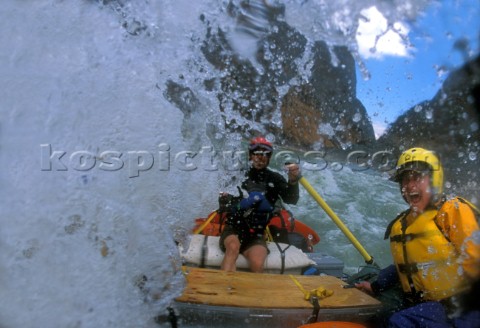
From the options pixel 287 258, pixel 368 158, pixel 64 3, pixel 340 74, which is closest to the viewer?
pixel 64 3

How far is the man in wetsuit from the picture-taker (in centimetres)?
331

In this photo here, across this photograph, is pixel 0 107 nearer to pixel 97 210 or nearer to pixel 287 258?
pixel 97 210

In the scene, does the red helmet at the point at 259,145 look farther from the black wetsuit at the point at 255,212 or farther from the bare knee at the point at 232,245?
the bare knee at the point at 232,245

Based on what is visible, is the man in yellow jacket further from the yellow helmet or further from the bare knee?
the bare knee

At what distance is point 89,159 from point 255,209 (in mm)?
1864

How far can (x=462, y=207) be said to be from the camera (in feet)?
6.63

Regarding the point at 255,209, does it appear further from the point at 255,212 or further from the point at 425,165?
the point at 425,165

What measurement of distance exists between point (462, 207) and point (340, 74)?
3782 cm

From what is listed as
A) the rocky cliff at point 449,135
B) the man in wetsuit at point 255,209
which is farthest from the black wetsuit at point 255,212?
the rocky cliff at point 449,135

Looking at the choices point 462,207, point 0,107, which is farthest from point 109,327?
point 462,207

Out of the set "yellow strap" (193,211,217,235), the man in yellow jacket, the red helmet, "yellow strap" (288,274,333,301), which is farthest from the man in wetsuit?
the man in yellow jacket

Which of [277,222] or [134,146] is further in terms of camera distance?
[277,222]

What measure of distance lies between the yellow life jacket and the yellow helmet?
0.62 feet

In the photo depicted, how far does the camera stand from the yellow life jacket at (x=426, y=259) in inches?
81.6
